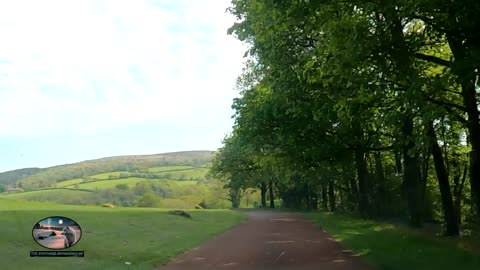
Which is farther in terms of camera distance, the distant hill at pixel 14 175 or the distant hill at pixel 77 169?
the distant hill at pixel 77 169

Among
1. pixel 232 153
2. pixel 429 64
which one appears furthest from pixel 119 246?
pixel 232 153

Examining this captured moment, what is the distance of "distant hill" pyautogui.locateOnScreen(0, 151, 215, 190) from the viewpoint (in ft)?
53.8

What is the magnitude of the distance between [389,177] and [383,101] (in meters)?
27.5

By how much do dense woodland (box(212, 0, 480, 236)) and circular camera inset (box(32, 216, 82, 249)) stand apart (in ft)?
22.7

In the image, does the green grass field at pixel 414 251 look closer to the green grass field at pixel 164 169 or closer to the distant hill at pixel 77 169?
the distant hill at pixel 77 169

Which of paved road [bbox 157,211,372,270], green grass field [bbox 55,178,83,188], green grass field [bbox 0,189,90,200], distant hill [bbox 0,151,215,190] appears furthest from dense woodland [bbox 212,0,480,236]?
green grass field [bbox 0,189,90,200]

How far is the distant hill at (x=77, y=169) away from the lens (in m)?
16.4

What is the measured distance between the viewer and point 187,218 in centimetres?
3775

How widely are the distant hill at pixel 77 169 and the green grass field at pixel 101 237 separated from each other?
3.13 ft

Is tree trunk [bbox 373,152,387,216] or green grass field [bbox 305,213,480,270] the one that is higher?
tree trunk [bbox 373,152,387,216]

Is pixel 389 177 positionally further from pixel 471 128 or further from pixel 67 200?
pixel 67 200

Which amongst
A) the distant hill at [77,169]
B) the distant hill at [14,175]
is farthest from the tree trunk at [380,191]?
the distant hill at [14,175]

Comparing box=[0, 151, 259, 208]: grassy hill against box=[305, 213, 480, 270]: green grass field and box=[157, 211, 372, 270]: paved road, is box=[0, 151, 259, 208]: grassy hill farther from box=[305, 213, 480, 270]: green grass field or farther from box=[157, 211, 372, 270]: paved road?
box=[305, 213, 480, 270]: green grass field

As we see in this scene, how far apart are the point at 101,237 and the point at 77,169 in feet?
9.97
